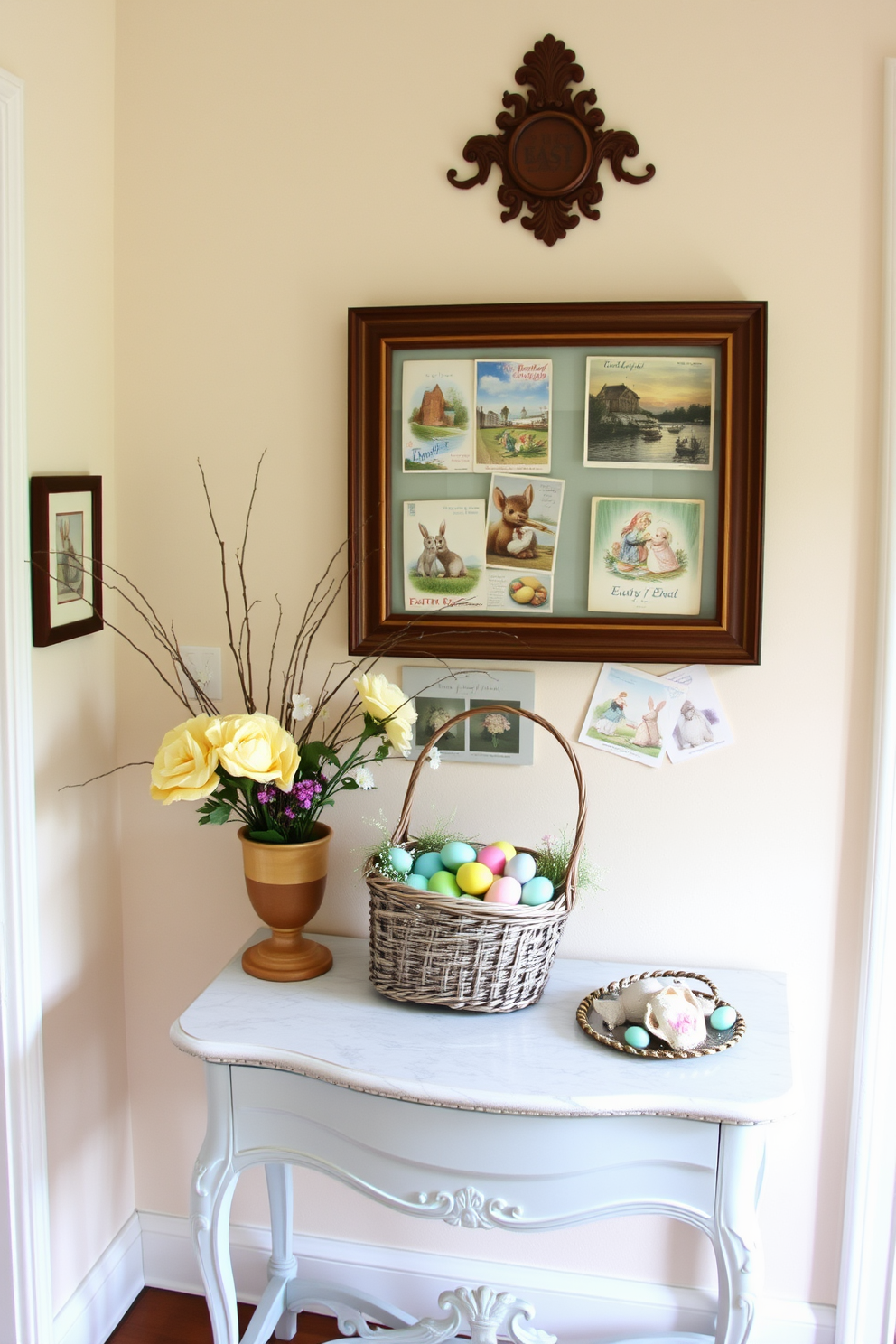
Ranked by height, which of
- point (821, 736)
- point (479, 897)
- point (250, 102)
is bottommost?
point (479, 897)

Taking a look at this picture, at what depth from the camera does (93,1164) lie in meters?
2.04

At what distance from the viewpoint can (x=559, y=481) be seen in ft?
6.02

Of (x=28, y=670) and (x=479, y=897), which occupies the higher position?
(x=28, y=670)

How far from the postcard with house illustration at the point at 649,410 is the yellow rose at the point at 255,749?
665mm

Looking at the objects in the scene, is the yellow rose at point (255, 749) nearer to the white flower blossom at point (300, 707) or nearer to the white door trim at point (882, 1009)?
Answer: the white flower blossom at point (300, 707)

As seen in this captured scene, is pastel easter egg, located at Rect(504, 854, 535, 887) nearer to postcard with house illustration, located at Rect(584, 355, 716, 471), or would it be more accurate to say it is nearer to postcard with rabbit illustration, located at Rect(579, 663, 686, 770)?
postcard with rabbit illustration, located at Rect(579, 663, 686, 770)

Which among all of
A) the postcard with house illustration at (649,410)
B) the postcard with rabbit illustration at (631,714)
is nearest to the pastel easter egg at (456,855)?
the postcard with rabbit illustration at (631,714)

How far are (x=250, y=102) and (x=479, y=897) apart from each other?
53.1 inches

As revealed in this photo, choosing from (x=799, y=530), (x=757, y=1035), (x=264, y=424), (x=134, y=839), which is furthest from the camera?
(x=134, y=839)

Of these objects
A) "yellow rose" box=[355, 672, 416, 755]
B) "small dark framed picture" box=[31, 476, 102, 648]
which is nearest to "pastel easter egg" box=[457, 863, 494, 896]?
"yellow rose" box=[355, 672, 416, 755]

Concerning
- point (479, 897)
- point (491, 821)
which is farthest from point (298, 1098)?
point (491, 821)

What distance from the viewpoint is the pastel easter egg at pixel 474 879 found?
1.68 metres

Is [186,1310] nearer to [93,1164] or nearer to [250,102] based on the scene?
[93,1164]

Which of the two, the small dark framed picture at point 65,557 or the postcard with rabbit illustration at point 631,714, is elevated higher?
Result: the small dark framed picture at point 65,557
